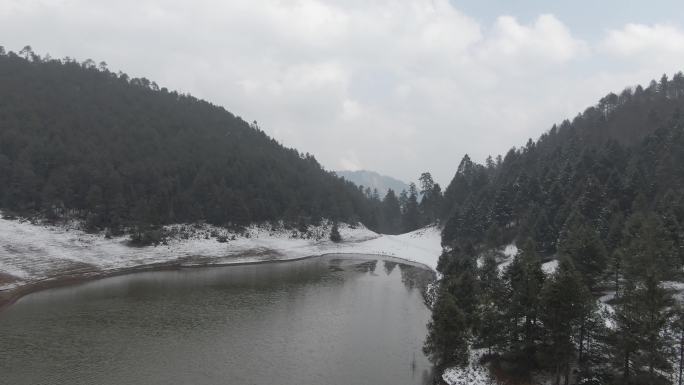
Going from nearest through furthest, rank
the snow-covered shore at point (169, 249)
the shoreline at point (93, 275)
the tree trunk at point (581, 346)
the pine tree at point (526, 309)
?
the tree trunk at point (581, 346) < the pine tree at point (526, 309) < the shoreline at point (93, 275) < the snow-covered shore at point (169, 249)

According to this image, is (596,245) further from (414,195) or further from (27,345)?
(414,195)

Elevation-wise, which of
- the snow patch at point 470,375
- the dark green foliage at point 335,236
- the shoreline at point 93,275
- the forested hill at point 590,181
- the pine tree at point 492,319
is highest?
the forested hill at point 590,181

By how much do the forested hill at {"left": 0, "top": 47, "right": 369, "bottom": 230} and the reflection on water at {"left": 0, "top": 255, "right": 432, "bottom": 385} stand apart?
34.2 m

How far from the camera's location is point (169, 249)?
82688mm

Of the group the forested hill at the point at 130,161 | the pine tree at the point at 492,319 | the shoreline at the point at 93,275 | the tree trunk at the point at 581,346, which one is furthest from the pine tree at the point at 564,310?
the forested hill at the point at 130,161

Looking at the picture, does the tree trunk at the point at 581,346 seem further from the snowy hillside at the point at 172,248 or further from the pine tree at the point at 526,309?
the snowy hillside at the point at 172,248

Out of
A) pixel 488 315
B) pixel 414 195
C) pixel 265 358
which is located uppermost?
pixel 414 195

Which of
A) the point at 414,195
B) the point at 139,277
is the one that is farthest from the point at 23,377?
the point at 414,195

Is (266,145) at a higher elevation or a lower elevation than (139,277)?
higher

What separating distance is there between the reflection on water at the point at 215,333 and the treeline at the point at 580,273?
6.37m

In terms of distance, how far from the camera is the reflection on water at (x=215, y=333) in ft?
100

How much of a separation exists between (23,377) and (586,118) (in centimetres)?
14744

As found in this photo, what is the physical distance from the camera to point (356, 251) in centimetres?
10456

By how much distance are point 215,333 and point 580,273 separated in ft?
106
